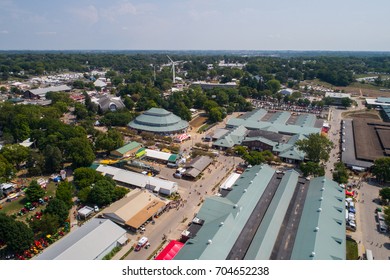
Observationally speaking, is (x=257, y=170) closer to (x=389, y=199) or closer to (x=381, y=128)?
(x=389, y=199)

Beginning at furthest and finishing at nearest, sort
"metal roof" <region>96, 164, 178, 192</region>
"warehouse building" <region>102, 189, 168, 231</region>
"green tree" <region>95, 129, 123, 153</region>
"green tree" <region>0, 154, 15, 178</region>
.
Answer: "green tree" <region>95, 129, 123, 153</region>, "metal roof" <region>96, 164, 178, 192</region>, "green tree" <region>0, 154, 15, 178</region>, "warehouse building" <region>102, 189, 168, 231</region>

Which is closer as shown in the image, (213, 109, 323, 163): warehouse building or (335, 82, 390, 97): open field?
(213, 109, 323, 163): warehouse building

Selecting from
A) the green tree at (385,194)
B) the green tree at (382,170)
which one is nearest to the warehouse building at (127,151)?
the green tree at (385,194)

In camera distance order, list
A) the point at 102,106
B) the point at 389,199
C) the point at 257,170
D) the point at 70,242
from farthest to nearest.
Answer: the point at 102,106
the point at 257,170
the point at 389,199
the point at 70,242

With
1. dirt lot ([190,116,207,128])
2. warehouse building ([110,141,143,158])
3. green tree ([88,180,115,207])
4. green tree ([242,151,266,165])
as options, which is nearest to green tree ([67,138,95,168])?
warehouse building ([110,141,143,158])

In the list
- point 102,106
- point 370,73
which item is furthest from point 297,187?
point 370,73

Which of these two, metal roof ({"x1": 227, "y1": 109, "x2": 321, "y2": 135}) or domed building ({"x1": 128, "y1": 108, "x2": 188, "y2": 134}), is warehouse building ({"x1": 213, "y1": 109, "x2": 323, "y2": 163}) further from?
domed building ({"x1": 128, "y1": 108, "x2": 188, "y2": 134})
